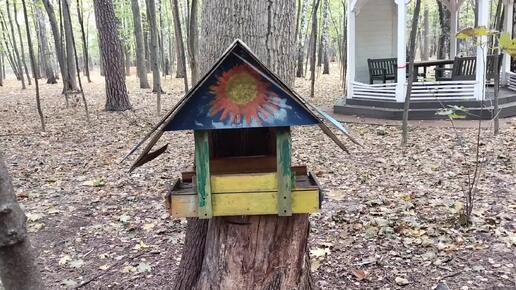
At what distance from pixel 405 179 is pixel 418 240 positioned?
1987 mm

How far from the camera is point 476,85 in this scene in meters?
10.8

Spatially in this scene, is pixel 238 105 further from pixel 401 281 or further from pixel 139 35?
pixel 139 35

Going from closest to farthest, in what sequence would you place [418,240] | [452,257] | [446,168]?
→ [452,257] < [418,240] < [446,168]

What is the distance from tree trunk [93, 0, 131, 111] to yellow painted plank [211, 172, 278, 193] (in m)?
11.1

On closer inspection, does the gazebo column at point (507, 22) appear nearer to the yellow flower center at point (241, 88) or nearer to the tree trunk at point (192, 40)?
the tree trunk at point (192, 40)

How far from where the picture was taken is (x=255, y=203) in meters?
2.01

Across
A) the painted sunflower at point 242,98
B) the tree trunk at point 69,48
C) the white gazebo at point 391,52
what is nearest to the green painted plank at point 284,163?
the painted sunflower at point 242,98

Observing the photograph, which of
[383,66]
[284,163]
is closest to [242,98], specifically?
[284,163]

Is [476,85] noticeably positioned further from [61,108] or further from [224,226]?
[61,108]

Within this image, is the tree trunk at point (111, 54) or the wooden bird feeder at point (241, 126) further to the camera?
the tree trunk at point (111, 54)

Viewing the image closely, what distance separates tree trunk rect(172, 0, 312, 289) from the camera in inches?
86.9

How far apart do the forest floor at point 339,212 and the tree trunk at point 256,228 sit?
1.45 meters

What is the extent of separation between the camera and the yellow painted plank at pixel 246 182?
1.99 metres

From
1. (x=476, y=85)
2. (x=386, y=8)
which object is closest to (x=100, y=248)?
(x=476, y=85)
